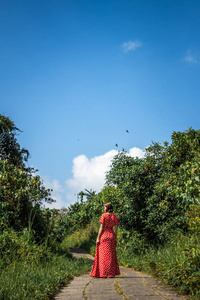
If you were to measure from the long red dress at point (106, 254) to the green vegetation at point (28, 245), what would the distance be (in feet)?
2.19

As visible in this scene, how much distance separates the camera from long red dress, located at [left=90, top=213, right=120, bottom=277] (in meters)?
6.70

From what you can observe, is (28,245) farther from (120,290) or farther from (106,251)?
(120,290)

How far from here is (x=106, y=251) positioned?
22.6 feet

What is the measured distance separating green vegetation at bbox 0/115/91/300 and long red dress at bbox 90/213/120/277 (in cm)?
67

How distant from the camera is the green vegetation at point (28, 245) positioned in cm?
481

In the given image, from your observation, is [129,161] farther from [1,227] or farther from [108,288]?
[108,288]

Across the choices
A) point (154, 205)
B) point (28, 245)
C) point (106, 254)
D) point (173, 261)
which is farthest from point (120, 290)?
point (154, 205)

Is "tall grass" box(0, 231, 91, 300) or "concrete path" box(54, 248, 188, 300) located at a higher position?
"tall grass" box(0, 231, 91, 300)

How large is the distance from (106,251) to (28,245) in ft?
6.50

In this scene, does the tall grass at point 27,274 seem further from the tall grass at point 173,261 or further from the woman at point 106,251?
the tall grass at point 173,261

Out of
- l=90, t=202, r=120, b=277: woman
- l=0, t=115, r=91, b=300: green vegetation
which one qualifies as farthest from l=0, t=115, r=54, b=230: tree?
l=90, t=202, r=120, b=277: woman

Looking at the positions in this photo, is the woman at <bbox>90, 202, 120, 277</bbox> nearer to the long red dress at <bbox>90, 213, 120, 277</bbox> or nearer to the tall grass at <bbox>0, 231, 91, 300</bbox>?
the long red dress at <bbox>90, 213, 120, 277</bbox>

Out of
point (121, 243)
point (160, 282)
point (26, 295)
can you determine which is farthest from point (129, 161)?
point (26, 295)

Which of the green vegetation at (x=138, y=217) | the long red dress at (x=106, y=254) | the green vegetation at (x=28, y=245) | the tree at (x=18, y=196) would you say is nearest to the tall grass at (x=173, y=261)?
the green vegetation at (x=138, y=217)
